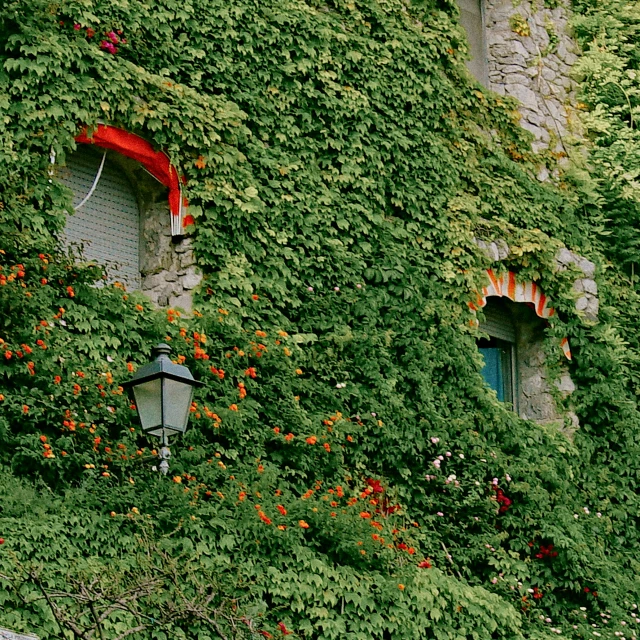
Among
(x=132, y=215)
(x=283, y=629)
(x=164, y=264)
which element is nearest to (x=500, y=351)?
(x=164, y=264)

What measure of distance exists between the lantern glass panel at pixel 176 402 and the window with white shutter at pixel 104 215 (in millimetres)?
2101

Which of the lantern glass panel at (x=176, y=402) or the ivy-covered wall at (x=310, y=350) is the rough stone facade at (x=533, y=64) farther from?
the lantern glass panel at (x=176, y=402)

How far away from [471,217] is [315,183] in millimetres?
1582

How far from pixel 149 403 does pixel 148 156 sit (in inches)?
105

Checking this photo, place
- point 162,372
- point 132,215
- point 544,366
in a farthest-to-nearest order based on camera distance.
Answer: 1. point 544,366
2. point 132,215
3. point 162,372

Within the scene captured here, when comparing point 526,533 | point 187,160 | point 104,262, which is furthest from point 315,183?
point 526,533

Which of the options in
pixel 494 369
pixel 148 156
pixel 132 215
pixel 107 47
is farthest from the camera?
pixel 494 369

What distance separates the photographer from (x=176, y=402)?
6.73m

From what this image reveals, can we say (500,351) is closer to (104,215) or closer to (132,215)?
(132,215)

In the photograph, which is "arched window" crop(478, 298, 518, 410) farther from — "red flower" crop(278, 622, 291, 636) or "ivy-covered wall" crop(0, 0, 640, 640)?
"red flower" crop(278, 622, 291, 636)

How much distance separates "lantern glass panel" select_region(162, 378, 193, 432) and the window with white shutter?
2.10 metres

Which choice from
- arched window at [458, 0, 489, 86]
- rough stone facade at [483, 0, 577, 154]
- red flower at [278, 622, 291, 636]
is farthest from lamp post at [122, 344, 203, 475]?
arched window at [458, 0, 489, 86]

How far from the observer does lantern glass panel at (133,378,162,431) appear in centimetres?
669

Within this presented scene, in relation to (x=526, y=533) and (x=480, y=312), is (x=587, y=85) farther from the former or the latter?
(x=526, y=533)
